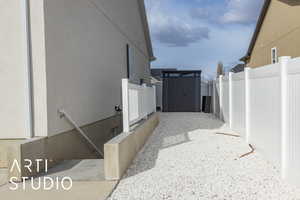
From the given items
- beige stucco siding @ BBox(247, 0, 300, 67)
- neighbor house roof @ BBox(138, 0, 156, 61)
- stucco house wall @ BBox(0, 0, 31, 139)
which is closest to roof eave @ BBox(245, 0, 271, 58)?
beige stucco siding @ BBox(247, 0, 300, 67)

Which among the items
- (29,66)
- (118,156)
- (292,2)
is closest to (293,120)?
(118,156)

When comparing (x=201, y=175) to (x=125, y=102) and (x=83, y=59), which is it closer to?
(x=125, y=102)

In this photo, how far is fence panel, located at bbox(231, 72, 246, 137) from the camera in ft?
24.3

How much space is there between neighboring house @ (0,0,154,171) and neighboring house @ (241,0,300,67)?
8.49m

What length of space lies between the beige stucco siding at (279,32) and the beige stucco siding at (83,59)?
23.5ft

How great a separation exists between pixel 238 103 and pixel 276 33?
7870mm

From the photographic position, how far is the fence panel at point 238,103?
7.41 meters

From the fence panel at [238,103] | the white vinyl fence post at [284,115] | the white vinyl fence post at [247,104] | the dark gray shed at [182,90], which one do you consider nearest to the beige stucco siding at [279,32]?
the dark gray shed at [182,90]

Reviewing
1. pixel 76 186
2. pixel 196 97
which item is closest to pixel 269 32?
pixel 196 97

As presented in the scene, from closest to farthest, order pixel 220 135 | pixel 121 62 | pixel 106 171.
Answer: pixel 106 171
pixel 220 135
pixel 121 62

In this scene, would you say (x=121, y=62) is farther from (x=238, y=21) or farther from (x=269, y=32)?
(x=238, y=21)

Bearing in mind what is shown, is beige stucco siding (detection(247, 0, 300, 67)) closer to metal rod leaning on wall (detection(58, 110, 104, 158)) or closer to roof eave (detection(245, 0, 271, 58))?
roof eave (detection(245, 0, 271, 58))

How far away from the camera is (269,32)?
49.7ft

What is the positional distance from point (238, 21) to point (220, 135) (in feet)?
62.5
